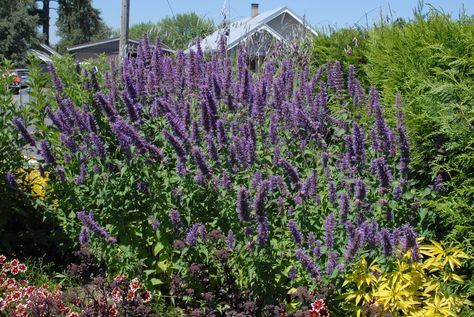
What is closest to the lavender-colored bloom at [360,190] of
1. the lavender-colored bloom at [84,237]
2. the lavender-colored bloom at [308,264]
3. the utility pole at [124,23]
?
the lavender-colored bloom at [308,264]

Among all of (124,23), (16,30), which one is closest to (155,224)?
(124,23)

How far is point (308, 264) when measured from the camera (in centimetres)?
356

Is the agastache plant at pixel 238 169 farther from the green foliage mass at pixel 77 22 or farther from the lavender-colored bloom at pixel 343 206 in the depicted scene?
the green foliage mass at pixel 77 22

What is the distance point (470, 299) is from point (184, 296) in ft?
6.62

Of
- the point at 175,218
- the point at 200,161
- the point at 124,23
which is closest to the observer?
the point at 200,161

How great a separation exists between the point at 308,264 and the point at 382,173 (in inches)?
31.4

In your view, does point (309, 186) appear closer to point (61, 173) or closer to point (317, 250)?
point (317, 250)

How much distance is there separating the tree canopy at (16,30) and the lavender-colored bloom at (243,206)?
175 ft

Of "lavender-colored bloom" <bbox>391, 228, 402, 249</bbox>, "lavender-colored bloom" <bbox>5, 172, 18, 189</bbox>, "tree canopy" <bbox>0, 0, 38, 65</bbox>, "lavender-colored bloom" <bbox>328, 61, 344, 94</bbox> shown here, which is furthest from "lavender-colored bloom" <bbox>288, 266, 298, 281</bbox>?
"tree canopy" <bbox>0, 0, 38, 65</bbox>

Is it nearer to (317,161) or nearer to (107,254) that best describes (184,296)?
(107,254)

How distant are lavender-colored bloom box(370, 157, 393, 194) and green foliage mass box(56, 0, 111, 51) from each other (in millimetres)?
61439

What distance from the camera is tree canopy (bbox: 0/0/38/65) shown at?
5381cm

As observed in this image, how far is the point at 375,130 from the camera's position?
13.4 feet

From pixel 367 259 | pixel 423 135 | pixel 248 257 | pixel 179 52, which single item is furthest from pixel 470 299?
pixel 179 52
